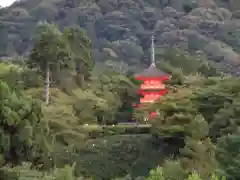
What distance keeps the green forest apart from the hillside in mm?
28785

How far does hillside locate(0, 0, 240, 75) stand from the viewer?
173 ft

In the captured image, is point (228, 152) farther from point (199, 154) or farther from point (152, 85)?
point (152, 85)

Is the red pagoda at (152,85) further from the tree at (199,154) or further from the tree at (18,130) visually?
the tree at (18,130)

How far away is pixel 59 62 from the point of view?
65.9 feet

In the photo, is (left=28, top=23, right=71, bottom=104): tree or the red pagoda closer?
(left=28, top=23, right=71, bottom=104): tree

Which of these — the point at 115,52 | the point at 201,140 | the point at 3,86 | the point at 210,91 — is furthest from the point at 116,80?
the point at 115,52

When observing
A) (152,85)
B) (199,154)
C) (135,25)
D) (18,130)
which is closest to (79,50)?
(152,85)

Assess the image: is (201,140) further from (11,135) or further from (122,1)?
(122,1)

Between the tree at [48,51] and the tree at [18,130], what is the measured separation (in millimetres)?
6755

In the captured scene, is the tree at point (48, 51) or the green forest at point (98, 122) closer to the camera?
the green forest at point (98, 122)

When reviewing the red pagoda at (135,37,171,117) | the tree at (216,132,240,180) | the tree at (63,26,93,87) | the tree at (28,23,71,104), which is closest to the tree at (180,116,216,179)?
the tree at (216,132,240,180)

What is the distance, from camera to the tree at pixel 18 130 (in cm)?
1148

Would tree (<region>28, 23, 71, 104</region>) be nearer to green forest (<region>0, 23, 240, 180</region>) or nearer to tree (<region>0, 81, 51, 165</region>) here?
green forest (<region>0, 23, 240, 180</region>)

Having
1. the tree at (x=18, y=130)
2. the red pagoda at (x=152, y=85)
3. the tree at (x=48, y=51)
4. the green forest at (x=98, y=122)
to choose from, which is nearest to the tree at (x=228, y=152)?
the green forest at (x=98, y=122)
